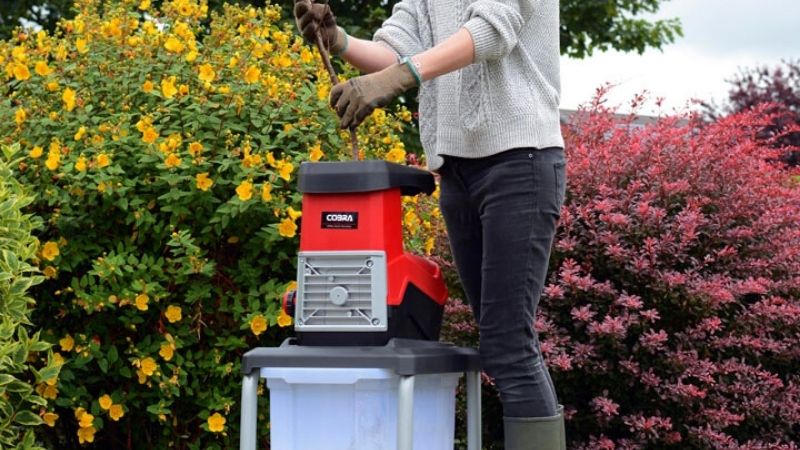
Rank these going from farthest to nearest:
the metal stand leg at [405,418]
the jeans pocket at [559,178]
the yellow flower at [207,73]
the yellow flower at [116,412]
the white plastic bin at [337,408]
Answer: the yellow flower at [207,73] < the yellow flower at [116,412] < the jeans pocket at [559,178] < the white plastic bin at [337,408] < the metal stand leg at [405,418]

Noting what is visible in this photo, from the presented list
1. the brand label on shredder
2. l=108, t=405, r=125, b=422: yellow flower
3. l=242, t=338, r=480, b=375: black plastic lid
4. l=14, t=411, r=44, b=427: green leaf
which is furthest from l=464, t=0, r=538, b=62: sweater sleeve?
l=108, t=405, r=125, b=422: yellow flower

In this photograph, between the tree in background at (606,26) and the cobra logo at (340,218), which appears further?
the tree in background at (606,26)

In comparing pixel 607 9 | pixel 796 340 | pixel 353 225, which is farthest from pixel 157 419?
pixel 607 9

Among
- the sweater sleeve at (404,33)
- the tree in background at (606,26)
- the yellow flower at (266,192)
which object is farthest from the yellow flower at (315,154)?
the tree in background at (606,26)

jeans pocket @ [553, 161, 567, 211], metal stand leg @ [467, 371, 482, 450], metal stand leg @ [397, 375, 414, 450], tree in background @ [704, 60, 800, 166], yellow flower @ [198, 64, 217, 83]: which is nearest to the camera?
metal stand leg @ [397, 375, 414, 450]

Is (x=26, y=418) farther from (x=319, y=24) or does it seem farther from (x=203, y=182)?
(x=319, y=24)

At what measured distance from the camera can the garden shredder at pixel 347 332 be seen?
2.57 m

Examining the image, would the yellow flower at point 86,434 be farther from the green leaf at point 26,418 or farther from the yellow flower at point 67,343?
the green leaf at point 26,418

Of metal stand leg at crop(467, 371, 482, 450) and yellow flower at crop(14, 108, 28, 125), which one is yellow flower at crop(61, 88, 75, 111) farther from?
metal stand leg at crop(467, 371, 482, 450)

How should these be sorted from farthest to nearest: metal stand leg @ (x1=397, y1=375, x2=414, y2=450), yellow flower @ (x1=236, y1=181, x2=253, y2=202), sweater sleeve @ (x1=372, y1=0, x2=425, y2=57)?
yellow flower @ (x1=236, y1=181, x2=253, y2=202)
sweater sleeve @ (x1=372, y1=0, x2=425, y2=57)
metal stand leg @ (x1=397, y1=375, x2=414, y2=450)

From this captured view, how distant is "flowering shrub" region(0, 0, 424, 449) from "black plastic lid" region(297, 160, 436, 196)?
87cm

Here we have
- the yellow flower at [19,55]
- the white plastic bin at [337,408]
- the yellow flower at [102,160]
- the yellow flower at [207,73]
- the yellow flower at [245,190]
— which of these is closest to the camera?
the white plastic bin at [337,408]

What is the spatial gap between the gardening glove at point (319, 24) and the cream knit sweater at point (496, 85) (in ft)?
0.80

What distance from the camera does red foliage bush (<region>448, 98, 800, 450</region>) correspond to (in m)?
3.63
